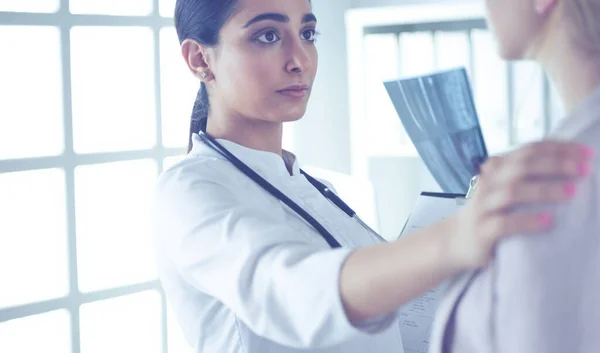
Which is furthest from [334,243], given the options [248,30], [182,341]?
[182,341]

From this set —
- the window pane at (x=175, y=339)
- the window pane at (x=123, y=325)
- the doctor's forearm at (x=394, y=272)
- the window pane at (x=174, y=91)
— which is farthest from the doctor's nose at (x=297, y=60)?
the window pane at (x=175, y=339)

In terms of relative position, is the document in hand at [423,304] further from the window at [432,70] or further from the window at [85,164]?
the window at [85,164]

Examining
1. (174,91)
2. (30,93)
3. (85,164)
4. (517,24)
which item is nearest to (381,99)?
(174,91)

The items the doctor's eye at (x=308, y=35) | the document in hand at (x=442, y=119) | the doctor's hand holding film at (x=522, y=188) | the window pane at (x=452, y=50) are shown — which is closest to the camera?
the doctor's hand holding film at (x=522, y=188)

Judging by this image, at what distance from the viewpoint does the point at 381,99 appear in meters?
2.41

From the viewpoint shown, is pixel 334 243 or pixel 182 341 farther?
pixel 182 341

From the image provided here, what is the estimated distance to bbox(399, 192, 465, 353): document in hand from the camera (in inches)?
54.6

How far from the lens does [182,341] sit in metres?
2.28

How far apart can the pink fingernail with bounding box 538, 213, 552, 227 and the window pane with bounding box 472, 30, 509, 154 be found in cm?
158

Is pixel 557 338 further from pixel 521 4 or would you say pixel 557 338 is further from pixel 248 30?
pixel 248 30

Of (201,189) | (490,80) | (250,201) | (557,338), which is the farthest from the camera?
(490,80)

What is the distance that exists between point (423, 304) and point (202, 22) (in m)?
0.63

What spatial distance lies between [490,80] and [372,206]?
52 centimetres

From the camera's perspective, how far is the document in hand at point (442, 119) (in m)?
1.57
